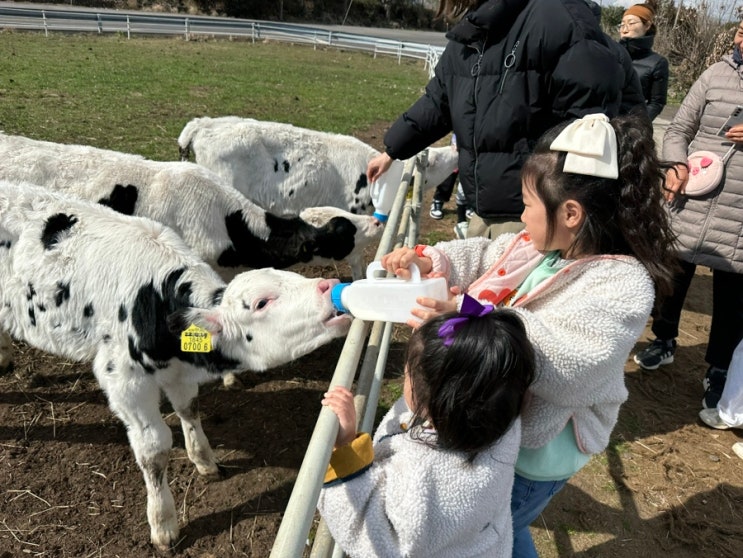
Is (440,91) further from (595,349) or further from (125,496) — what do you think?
(125,496)

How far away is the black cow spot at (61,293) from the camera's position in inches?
117

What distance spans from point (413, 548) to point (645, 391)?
143 inches

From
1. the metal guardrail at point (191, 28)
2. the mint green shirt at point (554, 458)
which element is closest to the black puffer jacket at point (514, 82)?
the mint green shirt at point (554, 458)

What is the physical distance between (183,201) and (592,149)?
11.8 ft

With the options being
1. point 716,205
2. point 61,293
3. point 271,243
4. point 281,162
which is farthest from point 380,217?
point 61,293

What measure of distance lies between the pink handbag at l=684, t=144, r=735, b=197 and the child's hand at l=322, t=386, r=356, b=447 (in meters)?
3.25

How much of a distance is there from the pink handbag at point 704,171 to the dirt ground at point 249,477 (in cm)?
163

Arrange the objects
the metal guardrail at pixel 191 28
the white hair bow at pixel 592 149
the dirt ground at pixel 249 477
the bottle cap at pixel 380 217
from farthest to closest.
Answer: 1. the metal guardrail at pixel 191 28
2. the bottle cap at pixel 380 217
3. the dirt ground at pixel 249 477
4. the white hair bow at pixel 592 149

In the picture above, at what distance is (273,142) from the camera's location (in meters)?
5.82

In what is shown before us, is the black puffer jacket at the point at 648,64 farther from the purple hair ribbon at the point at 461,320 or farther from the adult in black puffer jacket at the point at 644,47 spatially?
the purple hair ribbon at the point at 461,320

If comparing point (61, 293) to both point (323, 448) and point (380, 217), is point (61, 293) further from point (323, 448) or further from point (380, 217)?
point (380, 217)

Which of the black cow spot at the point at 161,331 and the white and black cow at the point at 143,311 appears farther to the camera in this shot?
the black cow spot at the point at 161,331

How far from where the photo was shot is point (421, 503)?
4.22ft

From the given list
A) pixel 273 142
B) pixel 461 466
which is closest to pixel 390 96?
pixel 273 142
